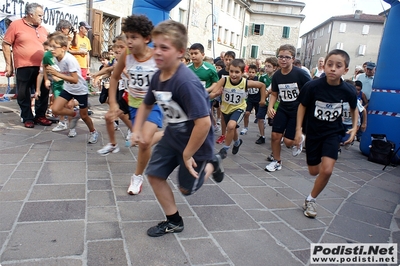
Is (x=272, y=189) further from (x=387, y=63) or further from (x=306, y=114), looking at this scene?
(x=387, y=63)

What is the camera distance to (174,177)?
13.3 feet

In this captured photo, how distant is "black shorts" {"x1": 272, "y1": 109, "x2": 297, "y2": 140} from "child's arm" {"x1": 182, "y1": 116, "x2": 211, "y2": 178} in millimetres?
2767

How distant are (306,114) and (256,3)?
45.4 m

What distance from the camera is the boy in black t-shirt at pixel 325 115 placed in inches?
125

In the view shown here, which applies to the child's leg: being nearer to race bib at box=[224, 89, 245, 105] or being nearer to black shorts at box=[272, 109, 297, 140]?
black shorts at box=[272, 109, 297, 140]

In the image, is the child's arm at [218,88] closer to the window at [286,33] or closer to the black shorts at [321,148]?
the black shorts at [321,148]

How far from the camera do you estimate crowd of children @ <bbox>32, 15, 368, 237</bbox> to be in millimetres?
2199

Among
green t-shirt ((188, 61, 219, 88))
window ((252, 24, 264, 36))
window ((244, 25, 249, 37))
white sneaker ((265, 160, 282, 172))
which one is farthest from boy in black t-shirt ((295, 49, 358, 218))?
window ((252, 24, 264, 36))

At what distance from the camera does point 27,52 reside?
611 cm

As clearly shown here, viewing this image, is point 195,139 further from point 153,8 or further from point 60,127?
point 60,127

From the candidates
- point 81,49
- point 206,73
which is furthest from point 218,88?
point 81,49

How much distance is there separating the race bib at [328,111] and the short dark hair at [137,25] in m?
1.91

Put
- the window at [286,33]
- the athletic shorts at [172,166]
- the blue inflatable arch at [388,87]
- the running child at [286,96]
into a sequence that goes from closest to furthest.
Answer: the athletic shorts at [172,166], the running child at [286,96], the blue inflatable arch at [388,87], the window at [286,33]

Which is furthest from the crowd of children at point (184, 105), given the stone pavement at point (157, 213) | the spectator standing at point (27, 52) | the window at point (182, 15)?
the window at point (182, 15)
